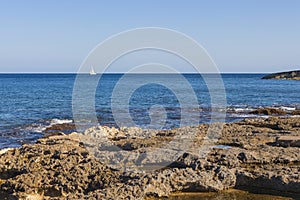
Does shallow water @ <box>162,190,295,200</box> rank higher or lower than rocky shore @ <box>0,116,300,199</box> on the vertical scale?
lower

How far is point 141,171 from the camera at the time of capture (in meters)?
10.6

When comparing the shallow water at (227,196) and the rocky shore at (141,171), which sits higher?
the rocky shore at (141,171)

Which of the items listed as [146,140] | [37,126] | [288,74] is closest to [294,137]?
[146,140]

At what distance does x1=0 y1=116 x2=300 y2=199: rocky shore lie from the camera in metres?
9.59

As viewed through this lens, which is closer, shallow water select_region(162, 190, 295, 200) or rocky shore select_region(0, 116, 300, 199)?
→ shallow water select_region(162, 190, 295, 200)

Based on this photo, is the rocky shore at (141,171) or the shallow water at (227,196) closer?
the shallow water at (227,196)

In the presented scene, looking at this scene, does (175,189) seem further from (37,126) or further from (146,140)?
(37,126)

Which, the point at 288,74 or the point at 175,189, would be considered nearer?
the point at 175,189

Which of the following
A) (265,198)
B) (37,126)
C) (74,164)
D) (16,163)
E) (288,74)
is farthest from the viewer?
(288,74)

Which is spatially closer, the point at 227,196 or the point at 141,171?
the point at 227,196

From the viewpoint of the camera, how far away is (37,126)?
87.4 feet

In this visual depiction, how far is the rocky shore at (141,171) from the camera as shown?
9.59 m

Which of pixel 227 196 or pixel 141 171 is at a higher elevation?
pixel 141 171

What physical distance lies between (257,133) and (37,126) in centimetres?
1547
